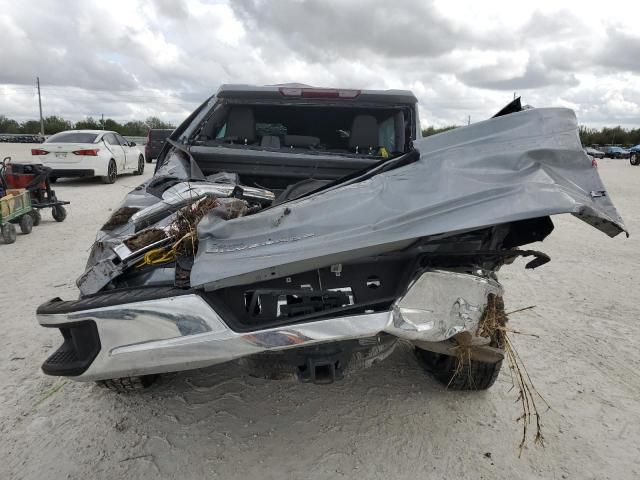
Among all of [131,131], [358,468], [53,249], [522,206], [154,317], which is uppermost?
[131,131]

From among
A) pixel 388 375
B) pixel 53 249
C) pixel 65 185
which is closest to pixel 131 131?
pixel 65 185

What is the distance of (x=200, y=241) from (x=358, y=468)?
137 cm

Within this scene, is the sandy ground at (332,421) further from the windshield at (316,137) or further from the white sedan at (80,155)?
the white sedan at (80,155)

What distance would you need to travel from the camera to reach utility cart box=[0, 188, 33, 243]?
682 centimetres

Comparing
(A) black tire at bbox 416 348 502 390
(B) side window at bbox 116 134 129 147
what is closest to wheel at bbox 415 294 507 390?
(A) black tire at bbox 416 348 502 390

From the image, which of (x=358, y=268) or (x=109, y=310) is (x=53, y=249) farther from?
(x=358, y=268)

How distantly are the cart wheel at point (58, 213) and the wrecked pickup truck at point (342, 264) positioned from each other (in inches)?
270

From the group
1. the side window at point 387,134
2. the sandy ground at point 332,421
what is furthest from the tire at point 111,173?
the side window at point 387,134

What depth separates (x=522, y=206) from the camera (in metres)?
1.83

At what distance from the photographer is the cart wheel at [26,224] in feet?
24.5

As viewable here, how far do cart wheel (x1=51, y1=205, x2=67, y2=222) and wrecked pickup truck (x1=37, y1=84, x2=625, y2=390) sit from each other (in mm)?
6848

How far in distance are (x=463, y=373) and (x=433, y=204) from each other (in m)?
1.50

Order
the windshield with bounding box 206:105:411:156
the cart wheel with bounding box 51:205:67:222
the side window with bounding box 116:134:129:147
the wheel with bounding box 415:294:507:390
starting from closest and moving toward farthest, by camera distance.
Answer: the wheel with bounding box 415:294:507:390 < the windshield with bounding box 206:105:411:156 < the cart wheel with bounding box 51:205:67:222 < the side window with bounding box 116:134:129:147

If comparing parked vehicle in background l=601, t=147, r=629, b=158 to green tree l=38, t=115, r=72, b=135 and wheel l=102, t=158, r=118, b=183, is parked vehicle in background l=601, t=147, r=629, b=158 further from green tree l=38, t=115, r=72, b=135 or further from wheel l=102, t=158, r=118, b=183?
green tree l=38, t=115, r=72, b=135
